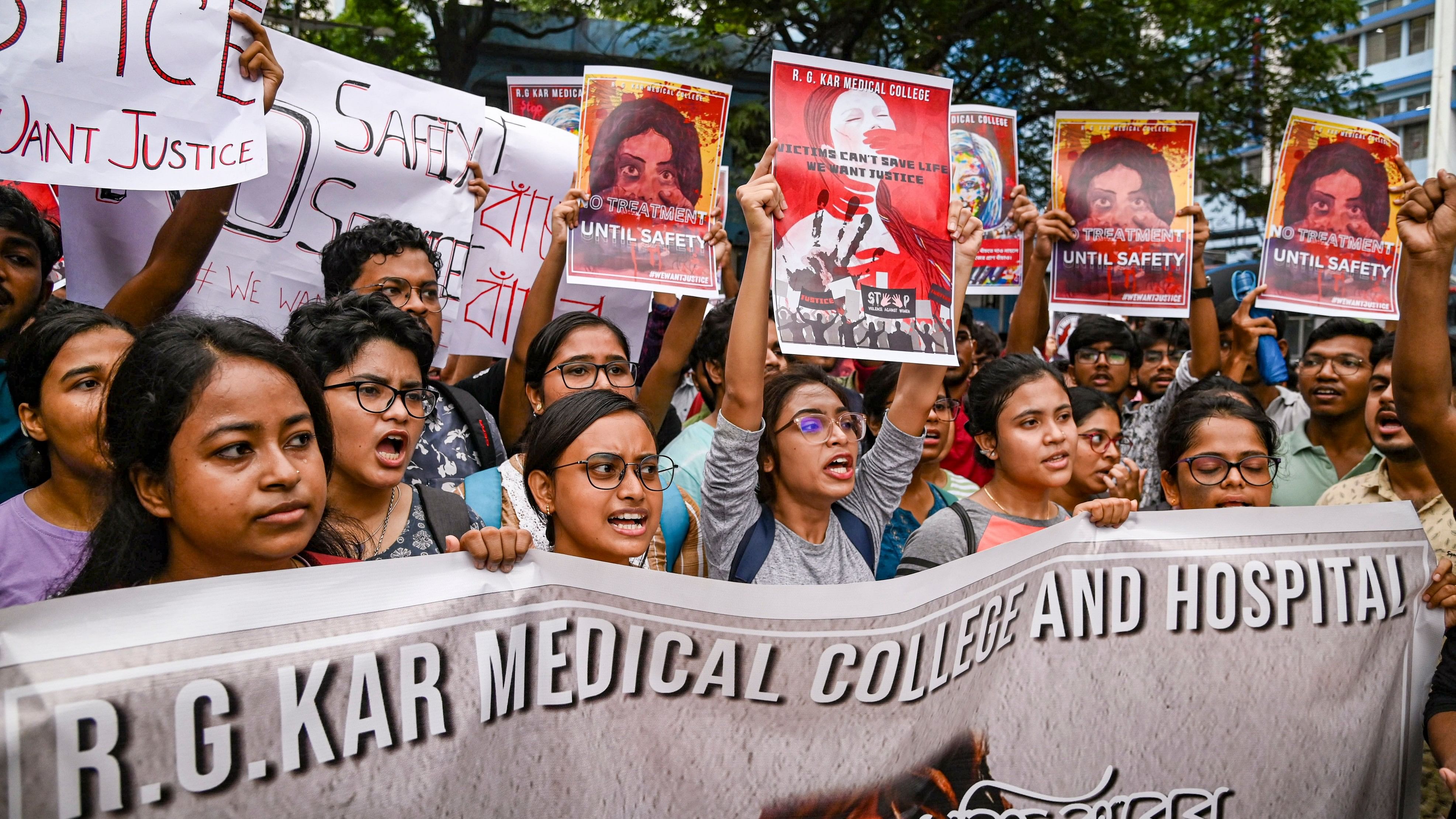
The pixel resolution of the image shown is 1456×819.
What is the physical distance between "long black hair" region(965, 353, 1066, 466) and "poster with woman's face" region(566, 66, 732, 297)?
1032 millimetres

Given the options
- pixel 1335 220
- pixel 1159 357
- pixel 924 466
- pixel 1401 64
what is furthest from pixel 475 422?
pixel 1401 64

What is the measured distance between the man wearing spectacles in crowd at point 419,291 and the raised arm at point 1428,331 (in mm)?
2410

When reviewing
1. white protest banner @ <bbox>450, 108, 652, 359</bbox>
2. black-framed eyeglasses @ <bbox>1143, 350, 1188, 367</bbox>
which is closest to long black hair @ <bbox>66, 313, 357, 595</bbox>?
white protest banner @ <bbox>450, 108, 652, 359</bbox>

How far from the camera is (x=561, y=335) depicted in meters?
3.33

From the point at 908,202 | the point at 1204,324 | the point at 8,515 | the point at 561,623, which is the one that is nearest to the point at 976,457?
the point at 1204,324

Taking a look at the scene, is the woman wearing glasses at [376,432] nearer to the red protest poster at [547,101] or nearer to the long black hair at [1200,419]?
the long black hair at [1200,419]

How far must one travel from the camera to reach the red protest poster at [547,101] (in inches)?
190

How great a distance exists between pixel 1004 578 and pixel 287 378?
4.83ft

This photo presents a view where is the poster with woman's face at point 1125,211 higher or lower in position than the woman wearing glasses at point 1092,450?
higher

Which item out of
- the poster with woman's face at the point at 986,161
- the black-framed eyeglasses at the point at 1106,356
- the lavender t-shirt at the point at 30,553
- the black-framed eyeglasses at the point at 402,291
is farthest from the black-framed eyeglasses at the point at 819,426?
the black-framed eyeglasses at the point at 1106,356

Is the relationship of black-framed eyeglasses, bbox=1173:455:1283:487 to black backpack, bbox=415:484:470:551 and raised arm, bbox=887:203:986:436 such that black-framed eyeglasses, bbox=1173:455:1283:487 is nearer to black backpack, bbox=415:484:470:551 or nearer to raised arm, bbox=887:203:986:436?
raised arm, bbox=887:203:986:436

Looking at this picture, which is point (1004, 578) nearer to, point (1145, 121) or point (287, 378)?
point (287, 378)

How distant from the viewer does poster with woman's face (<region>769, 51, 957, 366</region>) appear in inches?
120

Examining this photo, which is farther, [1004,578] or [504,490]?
[504,490]
